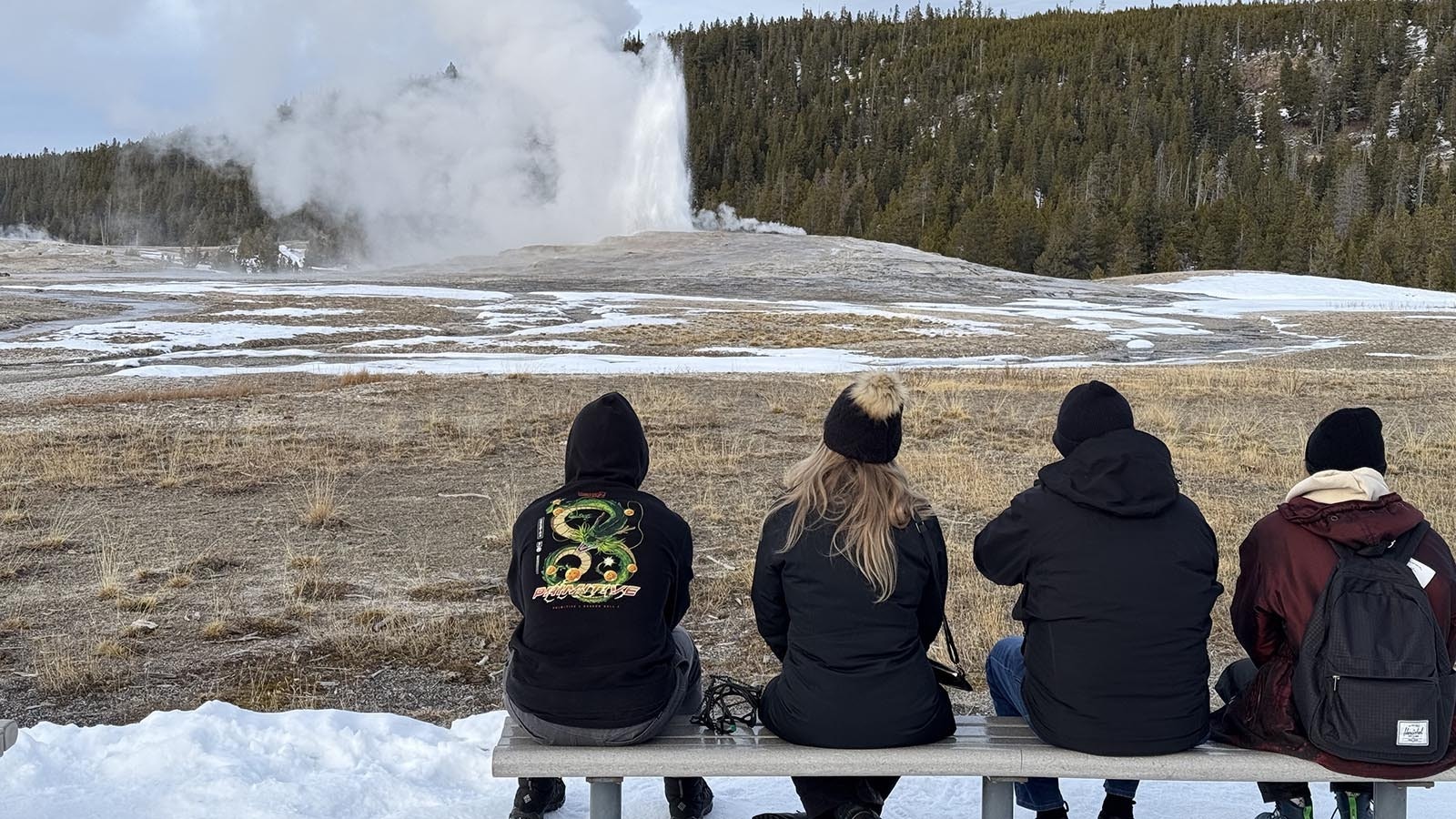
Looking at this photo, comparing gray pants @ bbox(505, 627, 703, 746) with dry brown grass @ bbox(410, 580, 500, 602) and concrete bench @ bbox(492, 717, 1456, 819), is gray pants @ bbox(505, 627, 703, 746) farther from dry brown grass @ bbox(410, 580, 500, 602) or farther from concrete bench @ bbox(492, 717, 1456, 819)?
dry brown grass @ bbox(410, 580, 500, 602)

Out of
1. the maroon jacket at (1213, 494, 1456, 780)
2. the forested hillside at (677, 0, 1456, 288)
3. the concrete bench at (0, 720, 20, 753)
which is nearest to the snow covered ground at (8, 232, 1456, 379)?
the concrete bench at (0, 720, 20, 753)

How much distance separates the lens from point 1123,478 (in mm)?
3207

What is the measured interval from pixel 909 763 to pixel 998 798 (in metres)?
0.31

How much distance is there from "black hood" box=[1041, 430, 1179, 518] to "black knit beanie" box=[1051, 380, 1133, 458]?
11 centimetres

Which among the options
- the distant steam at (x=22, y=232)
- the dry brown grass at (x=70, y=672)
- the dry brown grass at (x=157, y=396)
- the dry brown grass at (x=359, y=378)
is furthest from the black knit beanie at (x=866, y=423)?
the distant steam at (x=22, y=232)

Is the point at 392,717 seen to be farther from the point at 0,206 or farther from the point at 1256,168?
the point at 0,206

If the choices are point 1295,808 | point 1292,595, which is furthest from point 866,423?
point 1295,808

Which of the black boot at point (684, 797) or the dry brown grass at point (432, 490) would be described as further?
the dry brown grass at point (432, 490)

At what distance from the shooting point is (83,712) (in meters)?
5.09

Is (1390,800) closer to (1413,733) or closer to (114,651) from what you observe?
(1413,733)

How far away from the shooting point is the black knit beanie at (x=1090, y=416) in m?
3.37

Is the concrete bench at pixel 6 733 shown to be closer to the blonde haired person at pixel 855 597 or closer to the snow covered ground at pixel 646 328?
the blonde haired person at pixel 855 597

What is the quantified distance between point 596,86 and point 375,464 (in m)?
65.8

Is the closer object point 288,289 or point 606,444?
point 606,444
